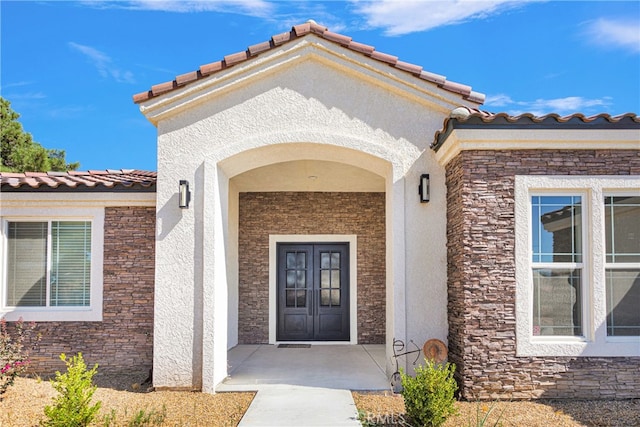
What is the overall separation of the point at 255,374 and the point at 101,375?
2.78 m

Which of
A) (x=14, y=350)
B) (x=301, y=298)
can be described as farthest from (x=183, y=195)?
(x=301, y=298)

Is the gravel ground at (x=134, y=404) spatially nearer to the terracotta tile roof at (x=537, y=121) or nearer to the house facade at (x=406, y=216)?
the house facade at (x=406, y=216)

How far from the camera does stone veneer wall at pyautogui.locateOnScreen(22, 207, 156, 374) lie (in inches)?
365

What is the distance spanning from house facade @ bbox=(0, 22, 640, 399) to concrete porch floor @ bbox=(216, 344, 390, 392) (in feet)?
2.02

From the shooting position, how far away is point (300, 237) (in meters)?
13.3

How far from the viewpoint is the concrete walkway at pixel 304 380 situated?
673 centimetres

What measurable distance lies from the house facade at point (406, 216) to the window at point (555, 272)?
0.8 inches

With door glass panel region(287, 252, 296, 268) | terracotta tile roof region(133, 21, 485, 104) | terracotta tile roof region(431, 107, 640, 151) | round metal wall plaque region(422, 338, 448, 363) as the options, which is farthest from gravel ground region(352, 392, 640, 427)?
door glass panel region(287, 252, 296, 268)

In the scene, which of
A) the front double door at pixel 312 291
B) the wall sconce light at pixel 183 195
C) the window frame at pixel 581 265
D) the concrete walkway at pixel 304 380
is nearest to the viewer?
the concrete walkway at pixel 304 380

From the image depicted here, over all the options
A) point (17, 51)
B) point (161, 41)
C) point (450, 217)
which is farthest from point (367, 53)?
point (17, 51)

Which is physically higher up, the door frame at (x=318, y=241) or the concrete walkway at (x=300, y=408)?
the door frame at (x=318, y=241)

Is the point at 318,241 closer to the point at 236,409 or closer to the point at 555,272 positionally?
the point at 236,409

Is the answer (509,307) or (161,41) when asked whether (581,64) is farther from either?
(161,41)

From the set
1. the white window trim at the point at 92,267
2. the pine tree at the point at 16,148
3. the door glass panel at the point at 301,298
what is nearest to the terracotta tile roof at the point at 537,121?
the white window trim at the point at 92,267
